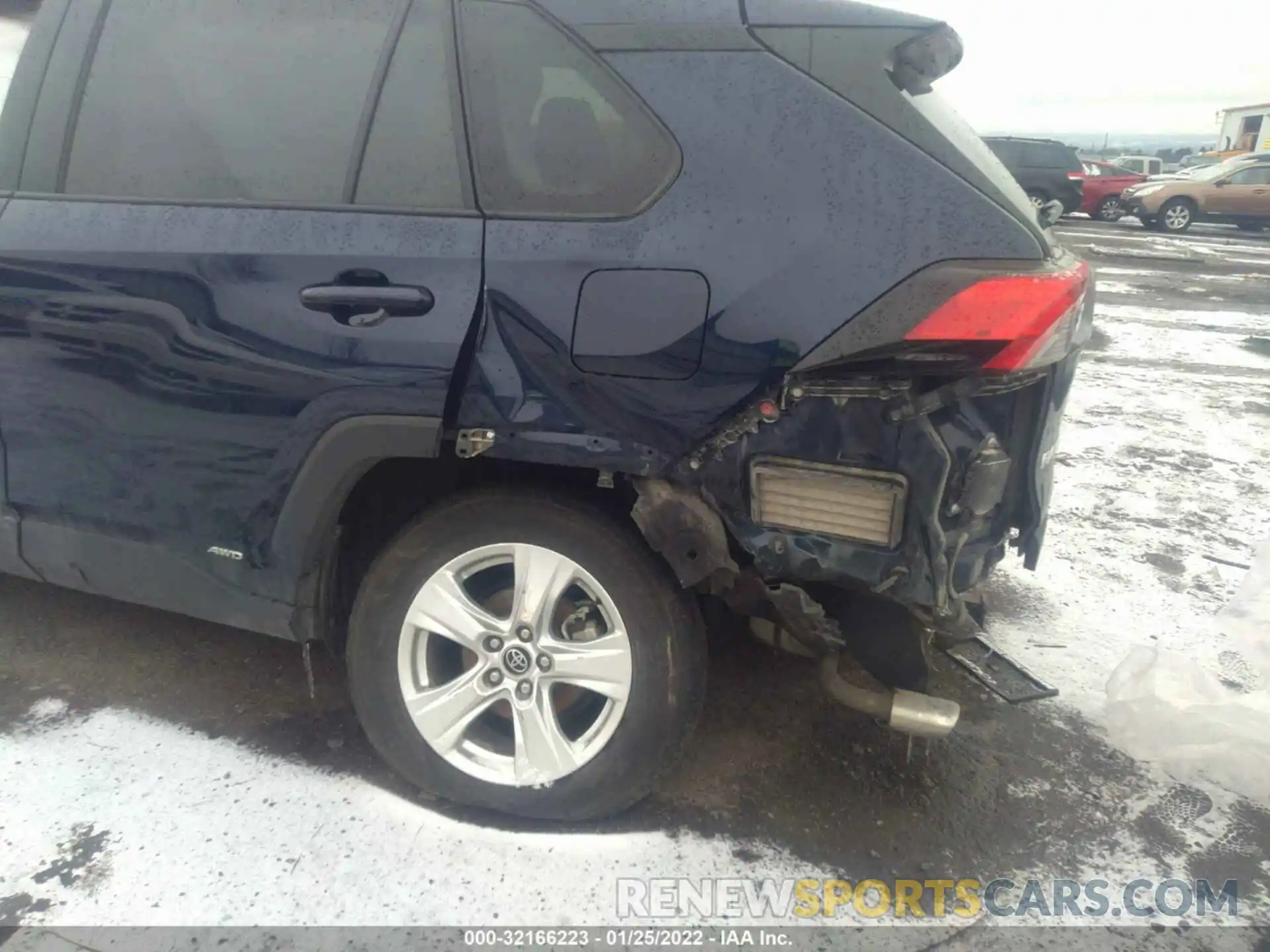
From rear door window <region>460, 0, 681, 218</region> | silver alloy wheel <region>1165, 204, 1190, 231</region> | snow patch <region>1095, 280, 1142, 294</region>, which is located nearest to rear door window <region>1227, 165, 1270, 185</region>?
silver alloy wheel <region>1165, 204, 1190, 231</region>

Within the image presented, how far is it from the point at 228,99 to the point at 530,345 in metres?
1.10

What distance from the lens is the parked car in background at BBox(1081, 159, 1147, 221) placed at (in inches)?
886

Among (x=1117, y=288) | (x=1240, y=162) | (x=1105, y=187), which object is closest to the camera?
(x=1117, y=288)

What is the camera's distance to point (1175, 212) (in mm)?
20656

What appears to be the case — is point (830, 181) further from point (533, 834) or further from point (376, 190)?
point (533, 834)

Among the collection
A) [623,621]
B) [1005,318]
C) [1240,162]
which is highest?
[1240,162]

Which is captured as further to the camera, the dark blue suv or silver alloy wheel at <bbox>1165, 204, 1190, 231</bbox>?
silver alloy wheel at <bbox>1165, 204, 1190, 231</bbox>

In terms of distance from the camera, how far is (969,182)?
1899 mm

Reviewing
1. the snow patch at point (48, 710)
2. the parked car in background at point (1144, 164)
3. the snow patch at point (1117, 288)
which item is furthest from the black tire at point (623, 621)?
the parked car in background at point (1144, 164)

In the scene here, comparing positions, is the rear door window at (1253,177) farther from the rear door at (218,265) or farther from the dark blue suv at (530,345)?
the rear door at (218,265)

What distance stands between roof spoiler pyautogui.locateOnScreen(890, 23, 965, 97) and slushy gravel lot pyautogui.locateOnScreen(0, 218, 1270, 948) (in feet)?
5.65

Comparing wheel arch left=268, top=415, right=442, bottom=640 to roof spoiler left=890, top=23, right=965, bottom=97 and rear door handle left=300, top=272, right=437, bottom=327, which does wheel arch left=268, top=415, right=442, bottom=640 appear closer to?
rear door handle left=300, top=272, right=437, bottom=327

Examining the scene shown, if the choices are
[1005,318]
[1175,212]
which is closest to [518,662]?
[1005,318]

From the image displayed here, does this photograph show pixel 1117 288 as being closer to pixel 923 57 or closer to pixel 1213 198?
pixel 923 57
